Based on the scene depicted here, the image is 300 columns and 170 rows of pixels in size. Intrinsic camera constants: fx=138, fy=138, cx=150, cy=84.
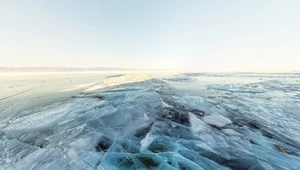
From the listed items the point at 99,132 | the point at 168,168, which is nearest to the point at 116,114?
the point at 99,132

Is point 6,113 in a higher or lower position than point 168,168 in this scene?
lower

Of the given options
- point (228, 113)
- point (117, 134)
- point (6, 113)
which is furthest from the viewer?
point (6, 113)

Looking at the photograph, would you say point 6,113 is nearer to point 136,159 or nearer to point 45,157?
point 45,157

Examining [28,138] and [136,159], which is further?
[28,138]

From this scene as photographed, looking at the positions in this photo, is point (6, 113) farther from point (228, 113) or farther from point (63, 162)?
point (228, 113)

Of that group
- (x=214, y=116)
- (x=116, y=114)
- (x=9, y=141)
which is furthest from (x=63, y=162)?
(x=214, y=116)

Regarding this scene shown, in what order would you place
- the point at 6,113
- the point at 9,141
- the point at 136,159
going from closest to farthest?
the point at 136,159 < the point at 9,141 < the point at 6,113
